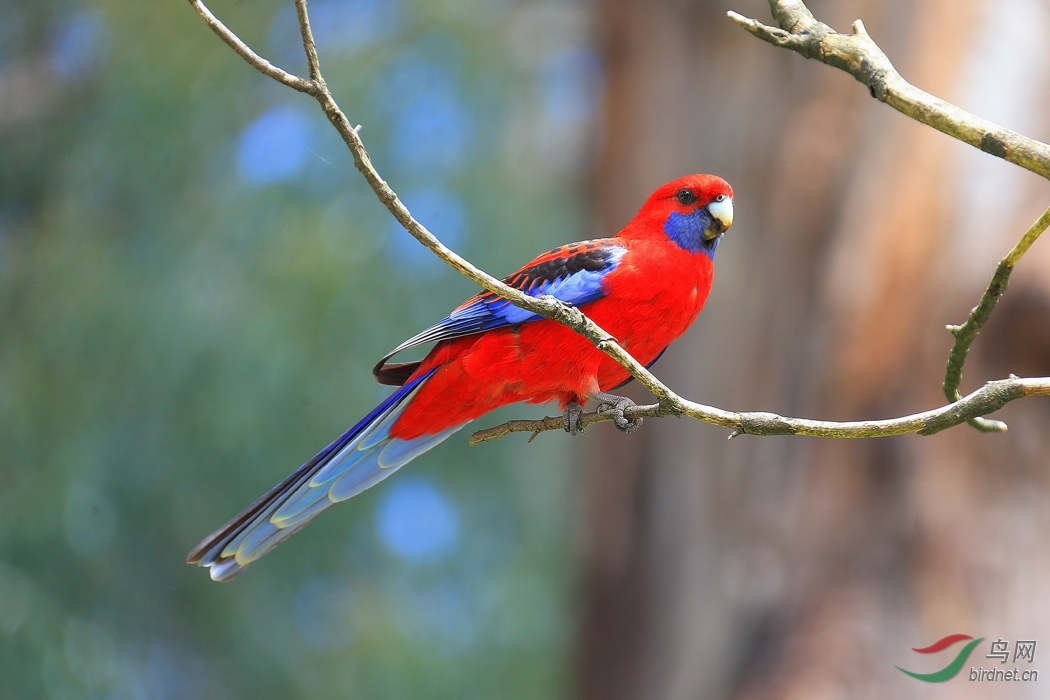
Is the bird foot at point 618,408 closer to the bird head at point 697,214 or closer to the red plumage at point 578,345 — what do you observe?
the red plumage at point 578,345

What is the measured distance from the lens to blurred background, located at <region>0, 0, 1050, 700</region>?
3.30 m

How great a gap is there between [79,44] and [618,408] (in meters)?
2.70

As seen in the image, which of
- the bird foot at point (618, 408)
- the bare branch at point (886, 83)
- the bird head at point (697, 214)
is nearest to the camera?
the bare branch at point (886, 83)

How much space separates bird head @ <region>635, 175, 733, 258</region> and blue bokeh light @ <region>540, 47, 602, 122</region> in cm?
226

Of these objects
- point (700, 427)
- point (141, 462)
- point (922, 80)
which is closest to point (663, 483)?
point (700, 427)

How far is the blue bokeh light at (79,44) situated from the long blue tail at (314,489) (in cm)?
202

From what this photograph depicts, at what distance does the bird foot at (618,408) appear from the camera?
74.8 inches

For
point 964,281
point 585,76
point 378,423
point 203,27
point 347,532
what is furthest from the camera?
point 585,76

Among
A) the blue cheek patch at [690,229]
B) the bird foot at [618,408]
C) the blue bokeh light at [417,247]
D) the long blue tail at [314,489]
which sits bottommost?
the long blue tail at [314,489]

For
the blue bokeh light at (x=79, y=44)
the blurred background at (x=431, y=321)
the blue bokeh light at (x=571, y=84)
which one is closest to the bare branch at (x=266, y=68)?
the blurred background at (x=431, y=321)

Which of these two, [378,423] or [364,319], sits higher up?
[364,319]

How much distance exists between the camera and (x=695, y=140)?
4.06 m

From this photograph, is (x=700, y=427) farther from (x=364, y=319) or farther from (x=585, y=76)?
(x=585, y=76)

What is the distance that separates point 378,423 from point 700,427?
201cm
